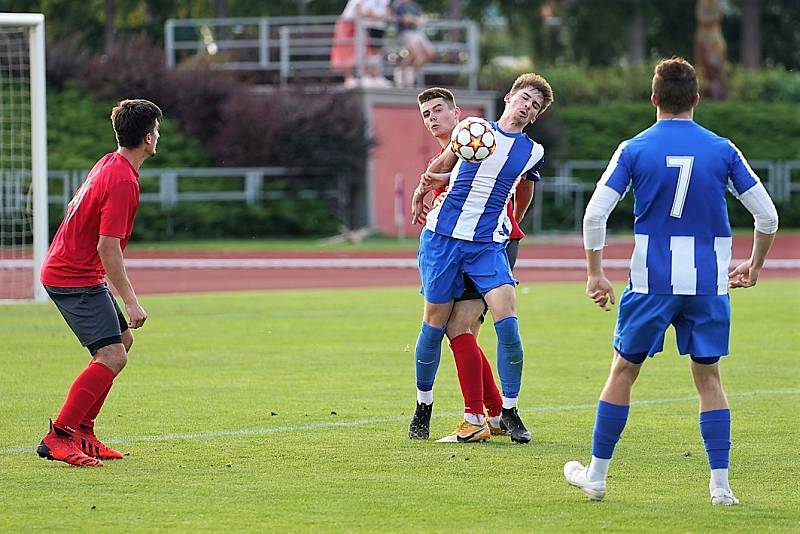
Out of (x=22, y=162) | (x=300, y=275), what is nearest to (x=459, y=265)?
(x=300, y=275)

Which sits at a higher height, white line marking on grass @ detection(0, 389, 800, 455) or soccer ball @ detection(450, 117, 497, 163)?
soccer ball @ detection(450, 117, 497, 163)

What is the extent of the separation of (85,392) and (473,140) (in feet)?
8.35

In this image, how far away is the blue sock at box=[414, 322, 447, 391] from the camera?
9148mm

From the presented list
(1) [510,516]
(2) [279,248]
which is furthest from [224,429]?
(2) [279,248]

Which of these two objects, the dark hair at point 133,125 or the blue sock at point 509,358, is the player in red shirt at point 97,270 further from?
the blue sock at point 509,358

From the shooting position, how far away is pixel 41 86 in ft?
59.6

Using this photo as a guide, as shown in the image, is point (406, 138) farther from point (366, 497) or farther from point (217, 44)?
point (366, 497)

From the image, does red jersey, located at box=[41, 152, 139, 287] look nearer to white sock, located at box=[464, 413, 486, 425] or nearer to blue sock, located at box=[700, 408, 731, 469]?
white sock, located at box=[464, 413, 486, 425]

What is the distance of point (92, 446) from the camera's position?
27.6ft

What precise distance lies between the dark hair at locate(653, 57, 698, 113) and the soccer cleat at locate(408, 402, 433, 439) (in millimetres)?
2779

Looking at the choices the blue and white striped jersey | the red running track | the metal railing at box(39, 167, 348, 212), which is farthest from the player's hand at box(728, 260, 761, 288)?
the metal railing at box(39, 167, 348, 212)

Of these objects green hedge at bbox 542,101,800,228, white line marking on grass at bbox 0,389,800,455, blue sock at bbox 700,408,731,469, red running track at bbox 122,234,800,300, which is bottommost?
red running track at bbox 122,234,800,300

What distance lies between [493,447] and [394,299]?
1061cm

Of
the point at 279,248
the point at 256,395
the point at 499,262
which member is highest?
the point at 499,262
